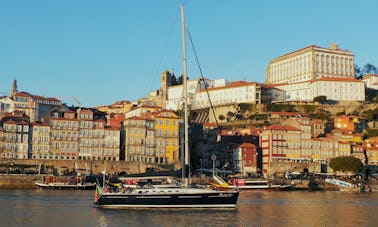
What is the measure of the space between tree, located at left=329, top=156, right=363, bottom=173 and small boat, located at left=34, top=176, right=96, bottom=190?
3973 cm

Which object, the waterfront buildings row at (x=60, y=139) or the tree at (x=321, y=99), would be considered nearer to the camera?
the waterfront buildings row at (x=60, y=139)

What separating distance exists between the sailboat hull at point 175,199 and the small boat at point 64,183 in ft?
107

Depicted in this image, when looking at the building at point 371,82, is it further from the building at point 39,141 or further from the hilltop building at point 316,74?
the building at point 39,141

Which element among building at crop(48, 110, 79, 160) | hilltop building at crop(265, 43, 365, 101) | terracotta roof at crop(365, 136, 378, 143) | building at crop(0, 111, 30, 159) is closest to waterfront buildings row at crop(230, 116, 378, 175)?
terracotta roof at crop(365, 136, 378, 143)

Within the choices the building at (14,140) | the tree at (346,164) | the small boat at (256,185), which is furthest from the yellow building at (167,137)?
the tree at (346,164)

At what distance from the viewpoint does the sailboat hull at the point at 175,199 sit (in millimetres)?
39719

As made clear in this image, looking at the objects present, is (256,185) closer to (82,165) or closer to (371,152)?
(82,165)

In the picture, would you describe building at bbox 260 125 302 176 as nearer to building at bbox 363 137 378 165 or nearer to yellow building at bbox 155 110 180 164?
building at bbox 363 137 378 165

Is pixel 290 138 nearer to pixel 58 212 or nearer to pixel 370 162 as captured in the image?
pixel 370 162

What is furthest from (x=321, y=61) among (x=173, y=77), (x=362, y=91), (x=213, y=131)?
(x=213, y=131)

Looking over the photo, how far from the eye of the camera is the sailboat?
39.8 meters

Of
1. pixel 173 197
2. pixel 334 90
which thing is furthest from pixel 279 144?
pixel 173 197

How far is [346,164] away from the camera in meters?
90.8

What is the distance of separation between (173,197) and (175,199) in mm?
200
